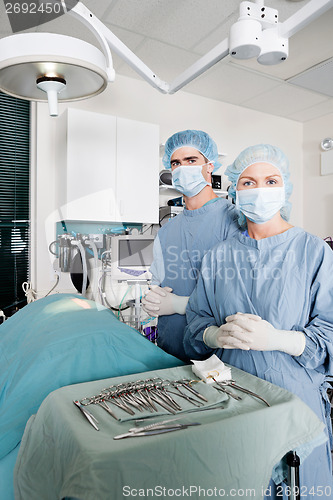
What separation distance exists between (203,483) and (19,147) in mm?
2497

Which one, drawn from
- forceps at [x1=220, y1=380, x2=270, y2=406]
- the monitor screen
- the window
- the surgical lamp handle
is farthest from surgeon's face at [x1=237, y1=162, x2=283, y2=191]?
the window

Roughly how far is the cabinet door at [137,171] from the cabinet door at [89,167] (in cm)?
6

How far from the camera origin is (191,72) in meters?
1.13

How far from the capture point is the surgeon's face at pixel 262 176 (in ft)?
3.30

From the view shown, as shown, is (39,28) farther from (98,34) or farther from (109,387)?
(109,387)

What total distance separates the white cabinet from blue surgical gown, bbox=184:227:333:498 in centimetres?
159

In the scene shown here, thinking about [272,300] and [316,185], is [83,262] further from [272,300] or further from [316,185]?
[316,185]

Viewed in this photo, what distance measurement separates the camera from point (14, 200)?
2.53 meters

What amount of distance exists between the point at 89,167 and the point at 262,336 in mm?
1899

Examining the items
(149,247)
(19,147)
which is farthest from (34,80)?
(19,147)

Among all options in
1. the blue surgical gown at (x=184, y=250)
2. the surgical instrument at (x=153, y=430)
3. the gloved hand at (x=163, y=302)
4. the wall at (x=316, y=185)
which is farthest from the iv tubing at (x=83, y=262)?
the wall at (x=316, y=185)

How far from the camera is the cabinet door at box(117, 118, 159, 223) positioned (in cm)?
256

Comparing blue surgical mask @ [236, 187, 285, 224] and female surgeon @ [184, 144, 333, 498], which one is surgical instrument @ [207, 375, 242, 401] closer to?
female surgeon @ [184, 144, 333, 498]

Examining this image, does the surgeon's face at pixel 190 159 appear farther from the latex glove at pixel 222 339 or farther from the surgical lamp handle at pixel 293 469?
the surgical lamp handle at pixel 293 469
